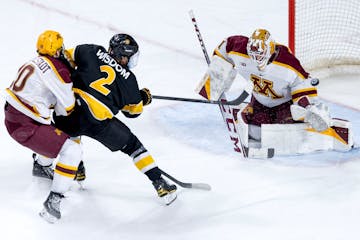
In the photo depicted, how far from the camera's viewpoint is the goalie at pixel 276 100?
323 cm

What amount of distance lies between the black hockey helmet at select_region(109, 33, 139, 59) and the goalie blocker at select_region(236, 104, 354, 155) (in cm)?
83

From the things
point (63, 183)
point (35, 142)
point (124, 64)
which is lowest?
point (63, 183)

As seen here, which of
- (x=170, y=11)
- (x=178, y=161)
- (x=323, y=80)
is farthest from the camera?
(x=170, y=11)

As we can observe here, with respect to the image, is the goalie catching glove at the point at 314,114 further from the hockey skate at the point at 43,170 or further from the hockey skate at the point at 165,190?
the hockey skate at the point at 43,170

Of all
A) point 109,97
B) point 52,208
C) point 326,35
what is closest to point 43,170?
point 52,208

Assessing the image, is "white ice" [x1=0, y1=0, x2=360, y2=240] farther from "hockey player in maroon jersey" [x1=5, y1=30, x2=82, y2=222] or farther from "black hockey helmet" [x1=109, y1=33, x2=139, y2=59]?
"black hockey helmet" [x1=109, y1=33, x2=139, y2=59]

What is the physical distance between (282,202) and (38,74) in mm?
1253

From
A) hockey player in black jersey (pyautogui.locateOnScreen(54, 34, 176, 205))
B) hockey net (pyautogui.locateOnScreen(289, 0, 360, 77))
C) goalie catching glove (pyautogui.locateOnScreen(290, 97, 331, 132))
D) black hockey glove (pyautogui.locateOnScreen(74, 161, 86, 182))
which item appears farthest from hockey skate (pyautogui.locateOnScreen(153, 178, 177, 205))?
hockey net (pyautogui.locateOnScreen(289, 0, 360, 77))

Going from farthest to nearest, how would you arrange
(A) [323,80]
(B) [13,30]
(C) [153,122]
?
(B) [13,30]
(A) [323,80]
(C) [153,122]

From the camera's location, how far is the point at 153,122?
4008mm

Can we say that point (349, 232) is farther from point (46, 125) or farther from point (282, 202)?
point (46, 125)

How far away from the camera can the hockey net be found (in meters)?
4.64

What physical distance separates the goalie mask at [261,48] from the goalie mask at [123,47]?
634 mm

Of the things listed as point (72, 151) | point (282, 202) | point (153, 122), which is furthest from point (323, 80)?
point (72, 151)
